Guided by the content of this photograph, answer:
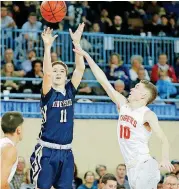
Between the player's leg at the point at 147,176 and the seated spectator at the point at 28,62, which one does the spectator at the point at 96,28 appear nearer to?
the seated spectator at the point at 28,62

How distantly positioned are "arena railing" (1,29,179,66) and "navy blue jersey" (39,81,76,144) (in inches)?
250

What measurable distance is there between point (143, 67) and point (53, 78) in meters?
6.91

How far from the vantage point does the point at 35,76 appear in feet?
52.8

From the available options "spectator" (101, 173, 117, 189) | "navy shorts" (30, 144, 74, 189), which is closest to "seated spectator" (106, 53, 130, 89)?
"spectator" (101, 173, 117, 189)

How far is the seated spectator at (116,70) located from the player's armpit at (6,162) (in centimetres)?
791

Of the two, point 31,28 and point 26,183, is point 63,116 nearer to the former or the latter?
point 26,183

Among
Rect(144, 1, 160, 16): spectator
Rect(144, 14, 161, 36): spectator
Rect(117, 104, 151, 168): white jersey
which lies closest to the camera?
Rect(117, 104, 151, 168): white jersey

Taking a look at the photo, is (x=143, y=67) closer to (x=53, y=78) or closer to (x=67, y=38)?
(x=67, y=38)

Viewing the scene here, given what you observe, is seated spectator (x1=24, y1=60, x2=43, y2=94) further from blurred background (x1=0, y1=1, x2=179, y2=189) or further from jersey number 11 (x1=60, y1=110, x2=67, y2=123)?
jersey number 11 (x1=60, y1=110, x2=67, y2=123)

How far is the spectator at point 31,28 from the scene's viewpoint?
1682 cm

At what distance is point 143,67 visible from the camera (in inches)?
675

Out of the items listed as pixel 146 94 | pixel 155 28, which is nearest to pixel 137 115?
pixel 146 94

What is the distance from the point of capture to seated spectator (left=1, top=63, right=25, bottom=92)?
15781 mm

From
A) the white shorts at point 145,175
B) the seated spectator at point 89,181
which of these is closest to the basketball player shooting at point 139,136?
the white shorts at point 145,175
